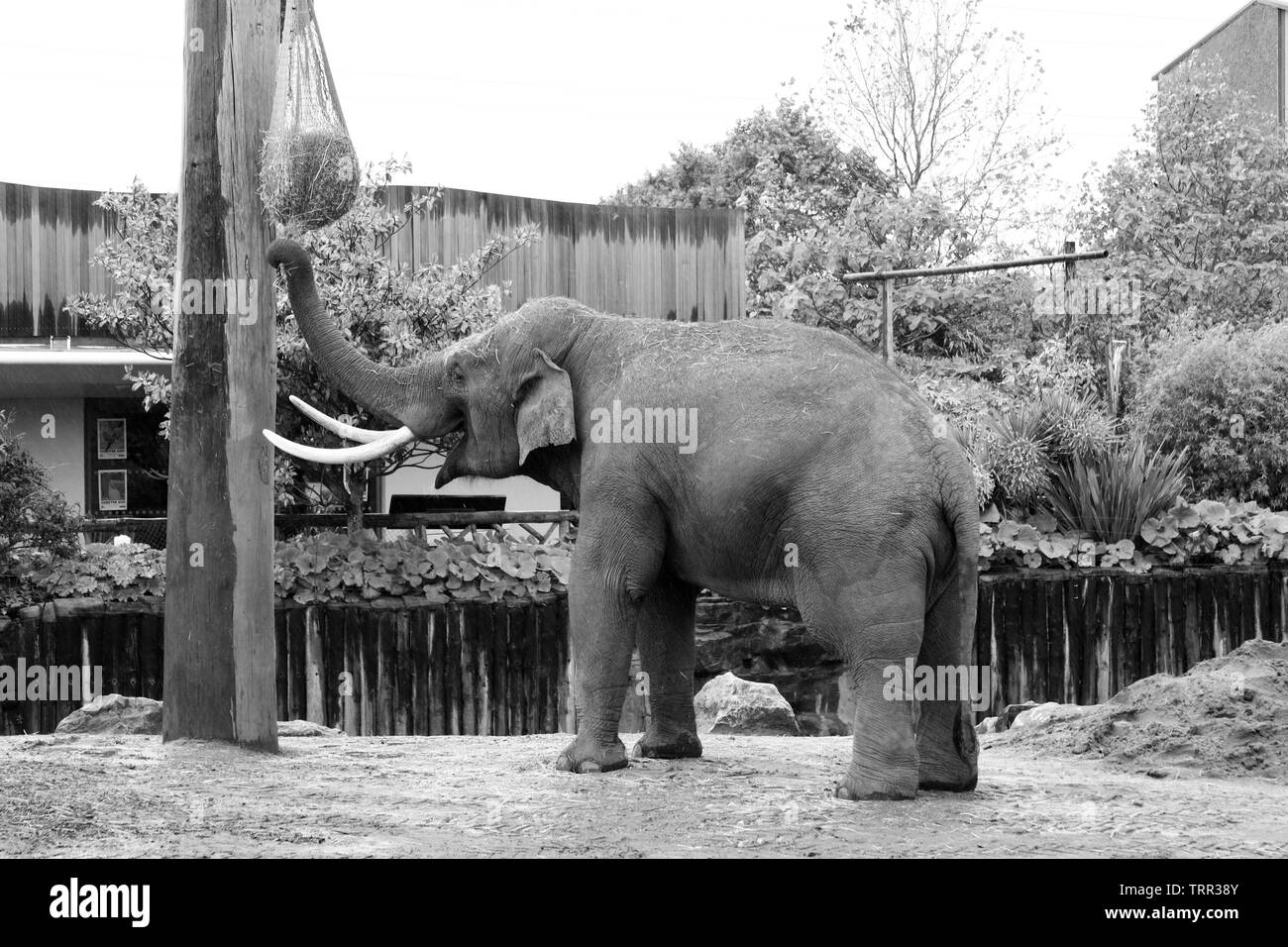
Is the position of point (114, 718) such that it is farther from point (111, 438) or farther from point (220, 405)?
point (111, 438)

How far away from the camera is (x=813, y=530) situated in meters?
7.89

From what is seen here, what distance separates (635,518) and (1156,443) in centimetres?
1228

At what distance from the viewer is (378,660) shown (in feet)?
44.7

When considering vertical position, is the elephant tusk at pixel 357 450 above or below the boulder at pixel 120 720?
above

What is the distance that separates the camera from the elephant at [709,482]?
25.4 ft

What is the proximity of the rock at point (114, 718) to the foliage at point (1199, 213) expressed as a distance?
67.5 ft

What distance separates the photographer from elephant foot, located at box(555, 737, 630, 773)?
858 cm

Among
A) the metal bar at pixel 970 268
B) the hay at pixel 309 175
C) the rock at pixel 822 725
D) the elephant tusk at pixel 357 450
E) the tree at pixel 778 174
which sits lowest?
the rock at pixel 822 725

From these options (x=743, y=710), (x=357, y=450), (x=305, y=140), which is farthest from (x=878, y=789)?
(x=305, y=140)

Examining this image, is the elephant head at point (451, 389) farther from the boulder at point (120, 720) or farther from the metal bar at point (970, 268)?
the metal bar at point (970, 268)

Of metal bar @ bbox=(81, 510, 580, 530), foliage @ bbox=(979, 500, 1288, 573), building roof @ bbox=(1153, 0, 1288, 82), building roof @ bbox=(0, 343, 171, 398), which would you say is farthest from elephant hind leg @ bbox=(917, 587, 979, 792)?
building roof @ bbox=(1153, 0, 1288, 82)

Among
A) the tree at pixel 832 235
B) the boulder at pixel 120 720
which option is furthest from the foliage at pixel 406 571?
the tree at pixel 832 235

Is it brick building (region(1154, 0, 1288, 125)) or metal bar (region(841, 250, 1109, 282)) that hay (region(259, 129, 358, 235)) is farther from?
brick building (region(1154, 0, 1288, 125))

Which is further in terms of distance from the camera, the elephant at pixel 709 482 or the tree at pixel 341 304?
the tree at pixel 341 304
